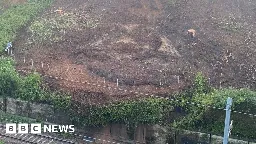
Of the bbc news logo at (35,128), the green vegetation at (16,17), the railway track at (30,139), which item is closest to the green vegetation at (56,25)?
the green vegetation at (16,17)

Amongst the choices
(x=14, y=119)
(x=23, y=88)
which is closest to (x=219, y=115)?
(x=23, y=88)

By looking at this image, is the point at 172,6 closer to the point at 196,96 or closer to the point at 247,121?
the point at 196,96

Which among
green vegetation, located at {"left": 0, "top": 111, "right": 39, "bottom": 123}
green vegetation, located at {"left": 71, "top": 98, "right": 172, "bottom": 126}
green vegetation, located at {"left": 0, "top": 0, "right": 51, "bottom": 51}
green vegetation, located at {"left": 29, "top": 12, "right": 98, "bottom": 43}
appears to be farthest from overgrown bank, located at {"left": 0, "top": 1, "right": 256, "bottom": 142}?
green vegetation, located at {"left": 0, "top": 0, "right": 51, "bottom": 51}

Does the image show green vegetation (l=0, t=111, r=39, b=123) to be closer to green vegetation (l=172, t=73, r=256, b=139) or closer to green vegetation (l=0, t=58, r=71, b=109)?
green vegetation (l=0, t=58, r=71, b=109)

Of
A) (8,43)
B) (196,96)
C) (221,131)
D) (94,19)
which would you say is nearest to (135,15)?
(94,19)

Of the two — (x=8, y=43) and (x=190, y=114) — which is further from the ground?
(x=8, y=43)
